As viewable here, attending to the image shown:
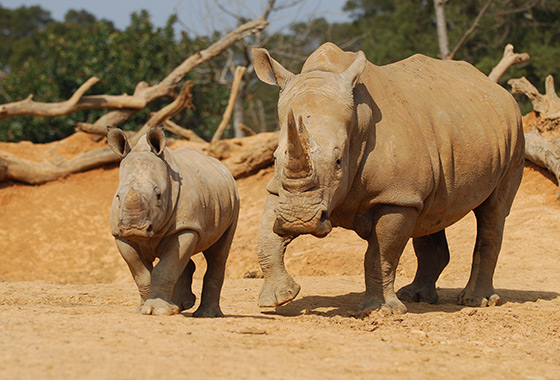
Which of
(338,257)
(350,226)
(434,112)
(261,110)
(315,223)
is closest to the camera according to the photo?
(315,223)

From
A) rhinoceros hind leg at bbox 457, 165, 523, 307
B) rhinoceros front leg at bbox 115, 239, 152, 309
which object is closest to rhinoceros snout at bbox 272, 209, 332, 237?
rhinoceros front leg at bbox 115, 239, 152, 309

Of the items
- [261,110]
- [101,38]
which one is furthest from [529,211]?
[261,110]

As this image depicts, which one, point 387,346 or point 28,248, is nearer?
point 387,346

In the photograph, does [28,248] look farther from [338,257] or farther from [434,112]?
[434,112]

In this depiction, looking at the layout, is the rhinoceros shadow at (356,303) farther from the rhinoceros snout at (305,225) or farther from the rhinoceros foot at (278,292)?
the rhinoceros snout at (305,225)

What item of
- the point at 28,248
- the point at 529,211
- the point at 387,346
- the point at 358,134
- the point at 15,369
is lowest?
the point at 28,248

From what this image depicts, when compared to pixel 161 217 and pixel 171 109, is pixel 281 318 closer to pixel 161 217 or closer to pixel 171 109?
pixel 161 217

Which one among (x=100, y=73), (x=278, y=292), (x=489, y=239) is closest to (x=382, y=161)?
(x=278, y=292)

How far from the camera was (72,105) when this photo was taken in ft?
55.9

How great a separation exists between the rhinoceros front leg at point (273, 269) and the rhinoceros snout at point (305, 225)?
0.59m

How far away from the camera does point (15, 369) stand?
13.3ft

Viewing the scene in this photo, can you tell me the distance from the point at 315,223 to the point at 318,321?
937mm

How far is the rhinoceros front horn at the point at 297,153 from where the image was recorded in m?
6.09

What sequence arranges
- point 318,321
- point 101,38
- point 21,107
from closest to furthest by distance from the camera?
point 318,321, point 21,107, point 101,38
